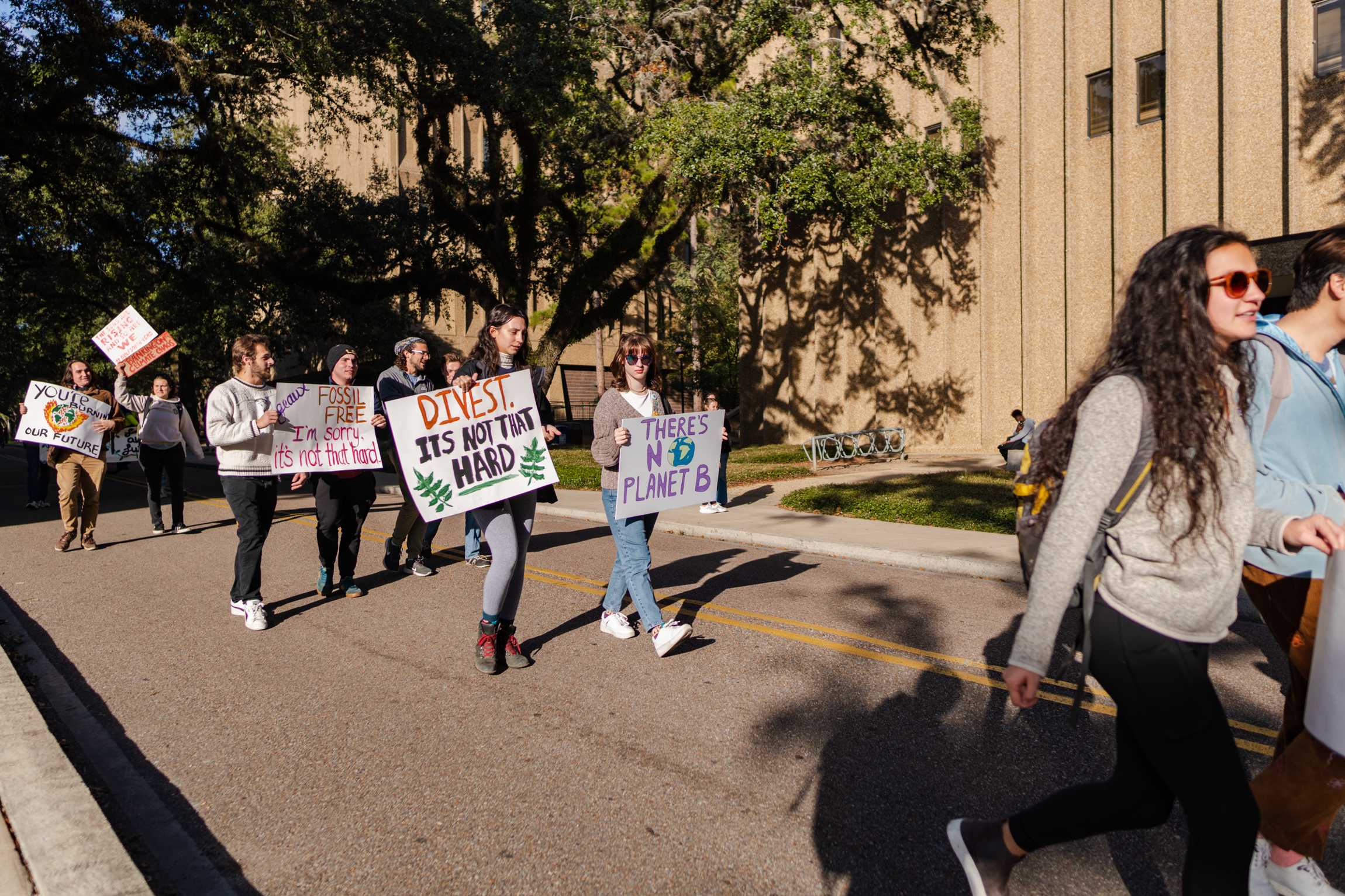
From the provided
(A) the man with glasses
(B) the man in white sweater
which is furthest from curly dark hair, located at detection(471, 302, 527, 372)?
(B) the man in white sweater

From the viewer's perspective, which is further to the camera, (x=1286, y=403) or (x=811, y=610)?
(x=811, y=610)

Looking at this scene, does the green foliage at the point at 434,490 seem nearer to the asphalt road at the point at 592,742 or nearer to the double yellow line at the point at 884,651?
the asphalt road at the point at 592,742

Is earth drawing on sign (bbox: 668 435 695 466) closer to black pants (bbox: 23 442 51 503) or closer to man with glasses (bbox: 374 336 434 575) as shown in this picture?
man with glasses (bbox: 374 336 434 575)

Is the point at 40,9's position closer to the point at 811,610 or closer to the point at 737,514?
the point at 737,514

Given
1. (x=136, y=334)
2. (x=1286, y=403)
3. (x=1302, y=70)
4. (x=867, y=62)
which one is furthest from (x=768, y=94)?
(x=1286, y=403)

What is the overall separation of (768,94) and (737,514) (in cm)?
938

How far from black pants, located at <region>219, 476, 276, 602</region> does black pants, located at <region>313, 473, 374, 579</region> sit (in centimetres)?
70

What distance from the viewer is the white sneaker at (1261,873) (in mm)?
2752

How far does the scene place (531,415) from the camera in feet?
19.0

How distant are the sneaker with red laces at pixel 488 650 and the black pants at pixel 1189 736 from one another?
151 inches

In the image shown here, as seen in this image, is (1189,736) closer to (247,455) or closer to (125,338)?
(247,455)

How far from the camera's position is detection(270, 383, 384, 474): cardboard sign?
24.5 feet

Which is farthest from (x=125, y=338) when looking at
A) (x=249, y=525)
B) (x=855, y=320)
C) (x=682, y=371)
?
(x=682, y=371)

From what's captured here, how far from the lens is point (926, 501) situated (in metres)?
12.8
